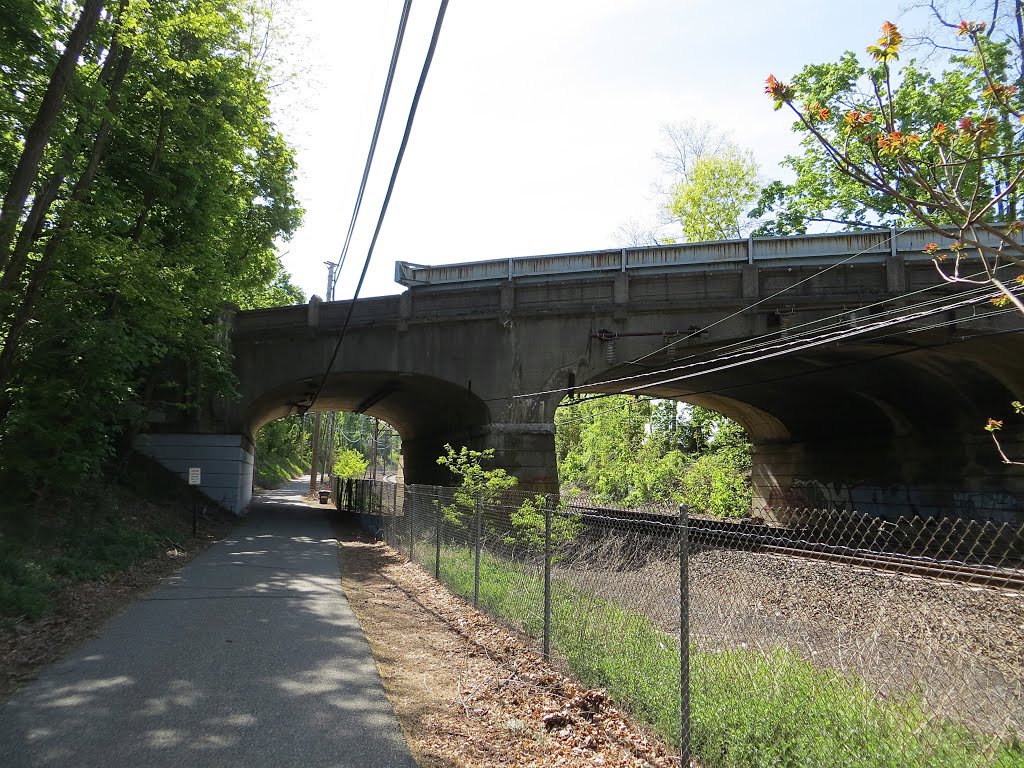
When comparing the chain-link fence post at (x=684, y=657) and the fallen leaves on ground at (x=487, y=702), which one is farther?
the fallen leaves on ground at (x=487, y=702)

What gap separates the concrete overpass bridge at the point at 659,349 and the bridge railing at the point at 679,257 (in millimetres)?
51

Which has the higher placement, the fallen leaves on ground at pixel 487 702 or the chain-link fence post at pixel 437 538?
the chain-link fence post at pixel 437 538

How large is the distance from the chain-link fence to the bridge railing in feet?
46.4

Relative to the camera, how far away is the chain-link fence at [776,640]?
3.86 m

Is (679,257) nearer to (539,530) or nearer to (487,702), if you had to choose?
(539,530)

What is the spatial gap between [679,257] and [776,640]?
56.7 ft

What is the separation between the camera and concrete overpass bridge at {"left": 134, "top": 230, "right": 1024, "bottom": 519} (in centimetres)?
1892

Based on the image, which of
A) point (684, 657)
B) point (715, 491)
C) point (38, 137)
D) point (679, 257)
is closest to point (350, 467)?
point (715, 491)

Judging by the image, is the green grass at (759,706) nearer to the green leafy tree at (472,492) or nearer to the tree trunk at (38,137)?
the green leafy tree at (472,492)

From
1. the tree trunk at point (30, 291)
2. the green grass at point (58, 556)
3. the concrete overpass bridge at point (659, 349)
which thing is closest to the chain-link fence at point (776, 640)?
the green grass at point (58, 556)

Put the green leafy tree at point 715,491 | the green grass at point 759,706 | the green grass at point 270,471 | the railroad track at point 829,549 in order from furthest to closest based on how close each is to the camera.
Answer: the green grass at point 270,471, the green leafy tree at point 715,491, the railroad track at point 829,549, the green grass at point 759,706

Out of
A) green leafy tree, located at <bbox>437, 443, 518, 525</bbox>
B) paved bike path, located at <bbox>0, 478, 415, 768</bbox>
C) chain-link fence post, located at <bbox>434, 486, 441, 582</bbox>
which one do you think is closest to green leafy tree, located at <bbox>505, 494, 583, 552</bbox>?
green leafy tree, located at <bbox>437, 443, 518, 525</bbox>

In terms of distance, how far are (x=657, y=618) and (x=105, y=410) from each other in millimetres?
11898

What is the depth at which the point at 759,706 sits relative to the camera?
4.24 m
